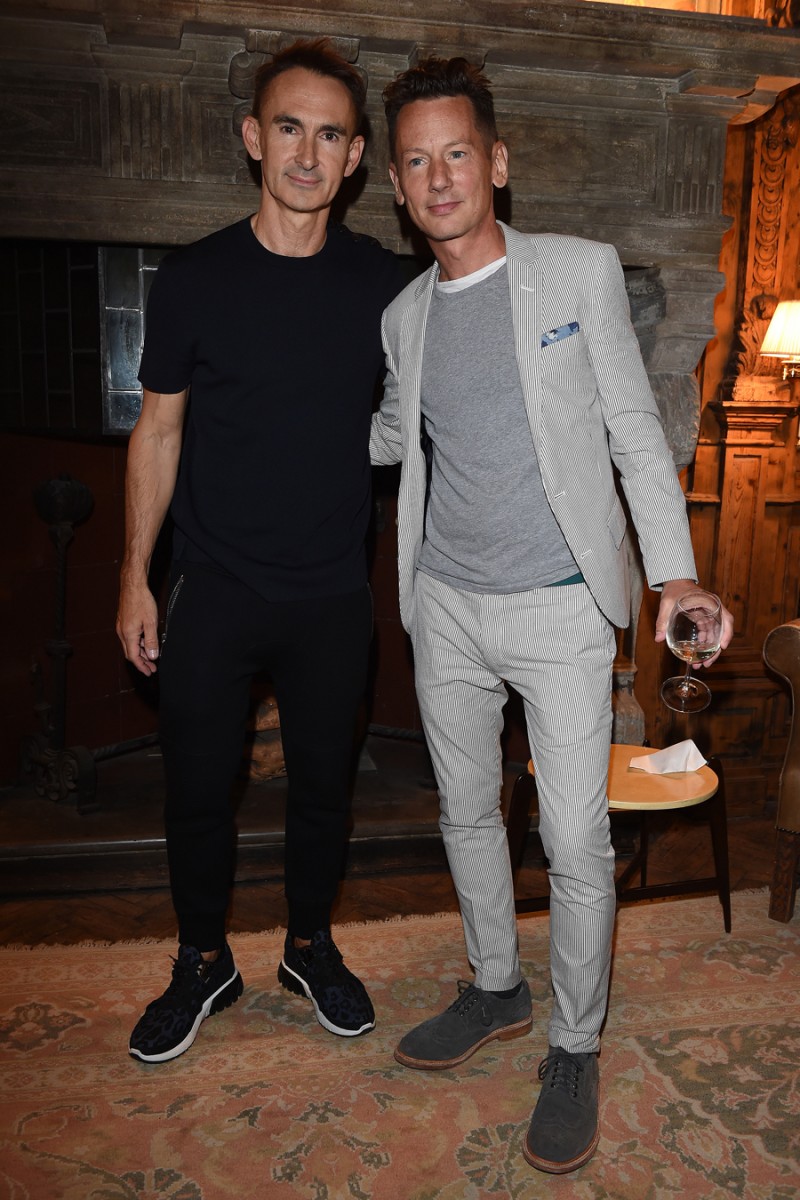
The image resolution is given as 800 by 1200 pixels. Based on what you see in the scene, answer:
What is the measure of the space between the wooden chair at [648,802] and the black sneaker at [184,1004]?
723 millimetres

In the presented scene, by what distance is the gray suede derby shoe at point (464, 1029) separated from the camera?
202 centimetres

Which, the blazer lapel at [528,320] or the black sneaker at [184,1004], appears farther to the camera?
the black sneaker at [184,1004]

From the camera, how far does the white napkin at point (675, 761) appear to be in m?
2.56

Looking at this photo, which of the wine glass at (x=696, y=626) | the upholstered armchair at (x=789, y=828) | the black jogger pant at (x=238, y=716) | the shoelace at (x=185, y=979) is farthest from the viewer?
the upholstered armchair at (x=789, y=828)

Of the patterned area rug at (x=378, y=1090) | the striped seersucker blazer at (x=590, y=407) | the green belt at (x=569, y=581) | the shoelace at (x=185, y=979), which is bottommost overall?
the patterned area rug at (x=378, y=1090)

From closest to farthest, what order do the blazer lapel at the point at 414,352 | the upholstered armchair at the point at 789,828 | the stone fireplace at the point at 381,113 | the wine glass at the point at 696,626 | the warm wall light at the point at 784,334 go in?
the wine glass at the point at 696,626, the blazer lapel at the point at 414,352, the stone fireplace at the point at 381,113, the upholstered armchair at the point at 789,828, the warm wall light at the point at 784,334

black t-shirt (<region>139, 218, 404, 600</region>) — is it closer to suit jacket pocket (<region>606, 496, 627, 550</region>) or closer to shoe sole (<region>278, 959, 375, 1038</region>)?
suit jacket pocket (<region>606, 496, 627, 550</region>)

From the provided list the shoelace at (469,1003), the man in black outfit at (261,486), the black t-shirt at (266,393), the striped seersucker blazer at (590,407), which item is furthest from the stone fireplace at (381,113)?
the shoelace at (469,1003)

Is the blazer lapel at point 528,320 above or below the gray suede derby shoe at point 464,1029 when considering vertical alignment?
above

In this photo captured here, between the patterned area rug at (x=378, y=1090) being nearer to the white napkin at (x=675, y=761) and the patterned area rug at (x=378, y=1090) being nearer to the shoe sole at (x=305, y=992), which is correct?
the shoe sole at (x=305, y=992)

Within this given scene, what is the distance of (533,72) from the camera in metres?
2.70

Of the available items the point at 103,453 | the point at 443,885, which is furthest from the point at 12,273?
the point at 443,885

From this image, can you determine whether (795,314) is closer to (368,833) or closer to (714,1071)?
(368,833)

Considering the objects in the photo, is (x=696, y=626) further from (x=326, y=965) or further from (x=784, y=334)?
(x=784, y=334)
